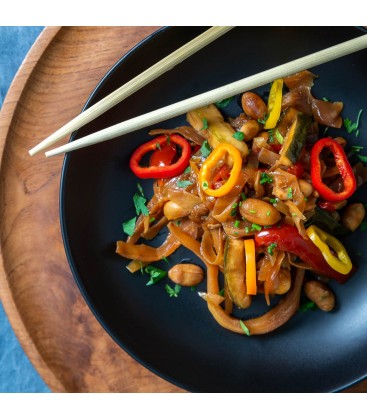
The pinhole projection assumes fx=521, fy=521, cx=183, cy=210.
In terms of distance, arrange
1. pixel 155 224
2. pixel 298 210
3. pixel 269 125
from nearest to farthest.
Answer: pixel 298 210 < pixel 269 125 < pixel 155 224

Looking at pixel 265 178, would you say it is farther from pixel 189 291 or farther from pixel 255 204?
pixel 189 291

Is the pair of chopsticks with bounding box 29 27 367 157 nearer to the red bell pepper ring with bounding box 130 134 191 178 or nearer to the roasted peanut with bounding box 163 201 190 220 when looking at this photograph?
the red bell pepper ring with bounding box 130 134 191 178

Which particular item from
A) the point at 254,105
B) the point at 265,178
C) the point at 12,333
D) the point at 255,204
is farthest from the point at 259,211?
the point at 12,333

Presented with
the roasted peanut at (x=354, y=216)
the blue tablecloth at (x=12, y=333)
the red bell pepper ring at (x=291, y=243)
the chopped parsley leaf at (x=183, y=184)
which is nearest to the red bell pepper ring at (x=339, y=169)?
the roasted peanut at (x=354, y=216)

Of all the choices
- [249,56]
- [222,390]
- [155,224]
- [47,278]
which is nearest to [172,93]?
[249,56]

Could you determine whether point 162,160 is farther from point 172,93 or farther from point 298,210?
point 298,210
